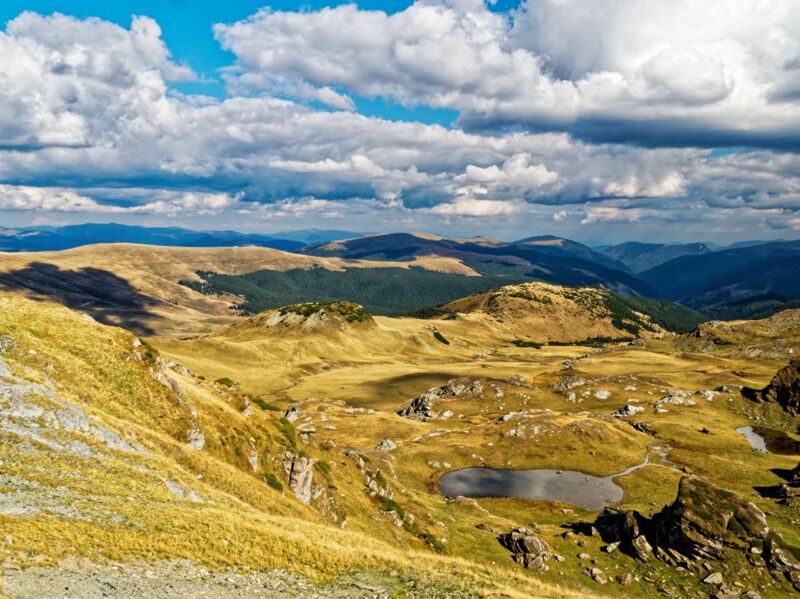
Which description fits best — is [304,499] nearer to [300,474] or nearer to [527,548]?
[300,474]

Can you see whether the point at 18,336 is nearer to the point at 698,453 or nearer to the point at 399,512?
the point at 399,512

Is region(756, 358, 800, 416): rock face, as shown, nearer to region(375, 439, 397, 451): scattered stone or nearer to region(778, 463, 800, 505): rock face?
region(778, 463, 800, 505): rock face

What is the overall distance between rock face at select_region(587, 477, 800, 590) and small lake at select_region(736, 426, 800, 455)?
262 feet

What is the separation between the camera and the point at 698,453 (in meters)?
117

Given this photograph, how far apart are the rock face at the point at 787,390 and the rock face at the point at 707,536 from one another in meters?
119

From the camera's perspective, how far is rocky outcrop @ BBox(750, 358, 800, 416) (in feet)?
488

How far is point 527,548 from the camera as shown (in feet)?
206

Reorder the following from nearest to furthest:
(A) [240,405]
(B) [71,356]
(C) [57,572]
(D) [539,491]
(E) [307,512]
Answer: (C) [57,572] < (B) [71,356] < (E) [307,512] < (A) [240,405] < (D) [539,491]

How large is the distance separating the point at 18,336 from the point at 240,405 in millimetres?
25049

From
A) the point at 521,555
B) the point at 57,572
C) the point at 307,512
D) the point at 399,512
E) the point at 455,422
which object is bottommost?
the point at 455,422

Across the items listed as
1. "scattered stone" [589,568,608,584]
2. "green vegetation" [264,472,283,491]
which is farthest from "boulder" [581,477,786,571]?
"green vegetation" [264,472,283,491]

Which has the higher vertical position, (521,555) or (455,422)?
(521,555)

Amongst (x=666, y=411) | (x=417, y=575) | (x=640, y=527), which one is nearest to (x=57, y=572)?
(x=417, y=575)

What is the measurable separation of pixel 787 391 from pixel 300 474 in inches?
6695
